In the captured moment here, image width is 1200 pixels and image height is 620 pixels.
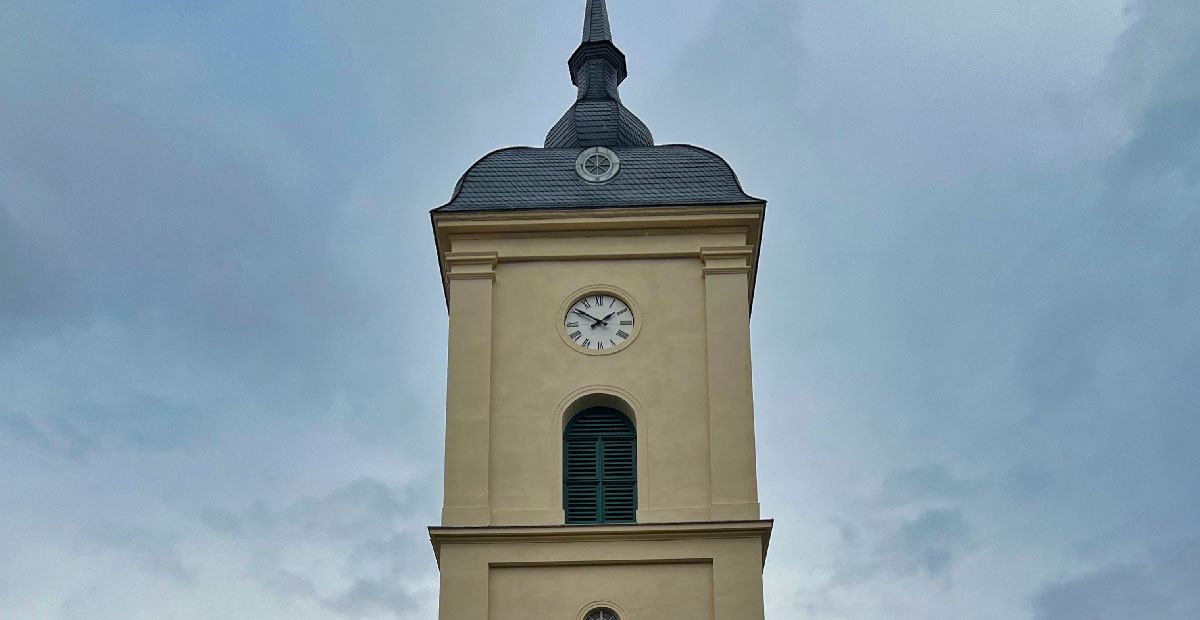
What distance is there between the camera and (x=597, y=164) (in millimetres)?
33062

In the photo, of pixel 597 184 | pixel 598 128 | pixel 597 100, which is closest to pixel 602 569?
pixel 597 184

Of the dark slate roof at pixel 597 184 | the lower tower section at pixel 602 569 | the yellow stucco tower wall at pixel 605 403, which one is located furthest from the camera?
the dark slate roof at pixel 597 184

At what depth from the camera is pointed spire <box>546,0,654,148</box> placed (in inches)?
1367

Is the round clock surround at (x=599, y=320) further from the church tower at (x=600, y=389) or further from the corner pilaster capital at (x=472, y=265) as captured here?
the corner pilaster capital at (x=472, y=265)

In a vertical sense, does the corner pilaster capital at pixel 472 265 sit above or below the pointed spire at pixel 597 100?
below

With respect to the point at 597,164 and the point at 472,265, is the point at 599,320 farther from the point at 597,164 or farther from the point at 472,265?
the point at 597,164

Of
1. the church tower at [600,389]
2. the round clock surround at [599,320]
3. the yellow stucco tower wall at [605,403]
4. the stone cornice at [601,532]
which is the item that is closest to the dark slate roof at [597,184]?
the church tower at [600,389]

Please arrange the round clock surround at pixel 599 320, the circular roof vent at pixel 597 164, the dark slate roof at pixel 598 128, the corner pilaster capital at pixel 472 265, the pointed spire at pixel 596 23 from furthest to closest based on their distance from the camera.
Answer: the pointed spire at pixel 596 23 → the dark slate roof at pixel 598 128 → the circular roof vent at pixel 597 164 → the corner pilaster capital at pixel 472 265 → the round clock surround at pixel 599 320

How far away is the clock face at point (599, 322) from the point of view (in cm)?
3136

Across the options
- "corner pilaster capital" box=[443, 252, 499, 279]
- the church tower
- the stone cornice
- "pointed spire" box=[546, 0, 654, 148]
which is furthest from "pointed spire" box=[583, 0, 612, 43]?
the stone cornice

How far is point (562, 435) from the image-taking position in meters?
30.4

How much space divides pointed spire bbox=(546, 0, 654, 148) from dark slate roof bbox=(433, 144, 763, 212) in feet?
4.30

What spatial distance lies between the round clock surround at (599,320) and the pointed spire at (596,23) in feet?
23.1

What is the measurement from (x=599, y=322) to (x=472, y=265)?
2186mm
